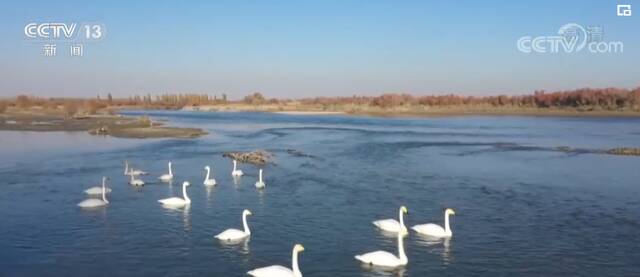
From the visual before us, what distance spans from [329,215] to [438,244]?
3774mm

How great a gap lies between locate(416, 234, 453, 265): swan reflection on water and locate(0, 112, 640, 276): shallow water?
45 mm

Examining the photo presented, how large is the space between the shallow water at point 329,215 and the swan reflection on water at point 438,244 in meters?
0.04

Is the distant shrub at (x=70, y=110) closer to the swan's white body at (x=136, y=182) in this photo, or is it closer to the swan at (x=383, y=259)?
the swan's white body at (x=136, y=182)

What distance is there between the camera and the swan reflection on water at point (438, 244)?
41.5ft

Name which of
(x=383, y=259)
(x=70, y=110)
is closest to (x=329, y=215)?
(x=383, y=259)

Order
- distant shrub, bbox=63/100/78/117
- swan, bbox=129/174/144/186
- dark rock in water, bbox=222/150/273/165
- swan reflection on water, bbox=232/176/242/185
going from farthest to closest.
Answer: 1. distant shrub, bbox=63/100/78/117
2. dark rock in water, bbox=222/150/273/165
3. swan reflection on water, bbox=232/176/242/185
4. swan, bbox=129/174/144/186

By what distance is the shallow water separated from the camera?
40.2ft

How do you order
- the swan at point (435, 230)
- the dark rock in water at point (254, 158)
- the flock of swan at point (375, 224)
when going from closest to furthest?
the flock of swan at point (375, 224) < the swan at point (435, 230) < the dark rock in water at point (254, 158)

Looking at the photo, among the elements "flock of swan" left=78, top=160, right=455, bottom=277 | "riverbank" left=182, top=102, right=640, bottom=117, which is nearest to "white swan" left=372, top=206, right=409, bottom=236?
"flock of swan" left=78, top=160, right=455, bottom=277

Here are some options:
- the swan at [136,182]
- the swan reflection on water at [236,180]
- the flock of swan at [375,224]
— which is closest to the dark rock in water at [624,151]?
the swan reflection on water at [236,180]

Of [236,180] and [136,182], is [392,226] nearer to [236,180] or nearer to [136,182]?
[236,180]

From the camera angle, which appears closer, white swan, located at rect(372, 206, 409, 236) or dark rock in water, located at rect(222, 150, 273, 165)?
white swan, located at rect(372, 206, 409, 236)

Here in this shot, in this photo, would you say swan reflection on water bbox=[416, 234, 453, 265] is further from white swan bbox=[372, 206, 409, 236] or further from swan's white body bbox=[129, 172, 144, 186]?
swan's white body bbox=[129, 172, 144, 186]

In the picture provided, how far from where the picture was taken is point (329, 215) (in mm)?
16656
